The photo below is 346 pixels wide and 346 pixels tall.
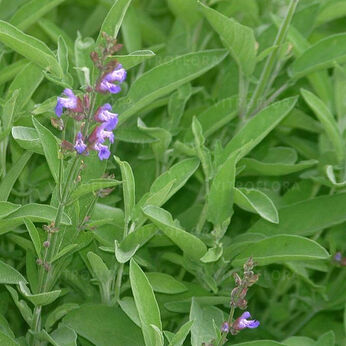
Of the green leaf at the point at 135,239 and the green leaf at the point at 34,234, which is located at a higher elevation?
the green leaf at the point at 34,234

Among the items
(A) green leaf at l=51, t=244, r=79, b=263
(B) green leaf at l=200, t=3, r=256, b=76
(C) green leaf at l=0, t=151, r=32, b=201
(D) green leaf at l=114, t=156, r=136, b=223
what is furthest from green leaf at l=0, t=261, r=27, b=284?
(B) green leaf at l=200, t=3, r=256, b=76

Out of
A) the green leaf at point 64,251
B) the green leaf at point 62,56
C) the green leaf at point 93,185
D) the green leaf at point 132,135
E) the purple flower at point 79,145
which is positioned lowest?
the green leaf at point 64,251

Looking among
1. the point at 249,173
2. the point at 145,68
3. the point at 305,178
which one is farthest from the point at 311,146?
the point at 145,68

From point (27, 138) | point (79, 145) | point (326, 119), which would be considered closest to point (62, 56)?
point (27, 138)

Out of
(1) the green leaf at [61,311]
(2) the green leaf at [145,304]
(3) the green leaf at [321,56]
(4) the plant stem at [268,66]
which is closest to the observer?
(2) the green leaf at [145,304]

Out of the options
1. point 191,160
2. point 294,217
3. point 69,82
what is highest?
point 69,82

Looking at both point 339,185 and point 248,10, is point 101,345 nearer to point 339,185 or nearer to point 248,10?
point 339,185

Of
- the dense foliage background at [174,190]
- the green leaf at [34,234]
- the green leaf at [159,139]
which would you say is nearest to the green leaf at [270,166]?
the dense foliage background at [174,190]

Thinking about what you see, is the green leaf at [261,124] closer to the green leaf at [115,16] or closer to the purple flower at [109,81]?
the green leaf at [115,16]
